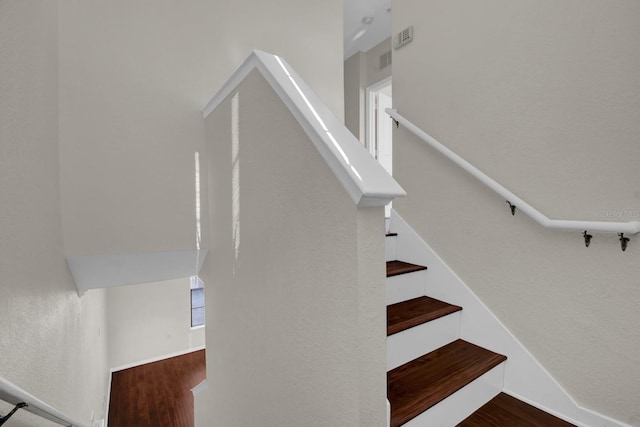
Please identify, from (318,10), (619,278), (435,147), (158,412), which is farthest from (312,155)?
(158,412)

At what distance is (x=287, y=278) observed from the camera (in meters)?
1.07

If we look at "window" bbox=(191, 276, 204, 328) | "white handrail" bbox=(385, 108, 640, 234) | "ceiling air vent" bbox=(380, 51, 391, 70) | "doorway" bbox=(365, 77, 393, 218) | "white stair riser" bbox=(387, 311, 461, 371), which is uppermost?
"ceiling air vent" bbox=(380, 51, 391, 70)

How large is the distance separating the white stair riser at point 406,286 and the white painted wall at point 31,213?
1.45 metres

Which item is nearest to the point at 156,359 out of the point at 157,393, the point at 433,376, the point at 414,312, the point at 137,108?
the point at 157,393

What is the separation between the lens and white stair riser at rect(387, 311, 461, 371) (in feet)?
4.34

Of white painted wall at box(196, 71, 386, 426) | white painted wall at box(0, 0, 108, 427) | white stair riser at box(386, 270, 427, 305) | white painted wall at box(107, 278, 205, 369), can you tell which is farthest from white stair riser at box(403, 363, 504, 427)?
white painted wall at box(107, 278, 205, 369)

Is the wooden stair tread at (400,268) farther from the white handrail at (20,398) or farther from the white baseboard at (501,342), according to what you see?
the white handrail at (20,398)

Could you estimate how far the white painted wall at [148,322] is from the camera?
5086 millimetres

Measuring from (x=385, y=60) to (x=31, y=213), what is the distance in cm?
383

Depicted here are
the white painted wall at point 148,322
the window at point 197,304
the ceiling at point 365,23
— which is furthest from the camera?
the window at point 197,304

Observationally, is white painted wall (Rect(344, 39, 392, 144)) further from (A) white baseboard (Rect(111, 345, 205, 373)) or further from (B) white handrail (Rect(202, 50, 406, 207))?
(A) white baseboard (Rect(111, 345, 205, 373))

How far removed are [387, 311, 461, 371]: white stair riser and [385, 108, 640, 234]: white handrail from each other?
0.66 m

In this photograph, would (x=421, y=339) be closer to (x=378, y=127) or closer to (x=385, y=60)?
(x=378, y=127)

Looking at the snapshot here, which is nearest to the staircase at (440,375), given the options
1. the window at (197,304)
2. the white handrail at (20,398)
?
the white handrail at (20,398)
